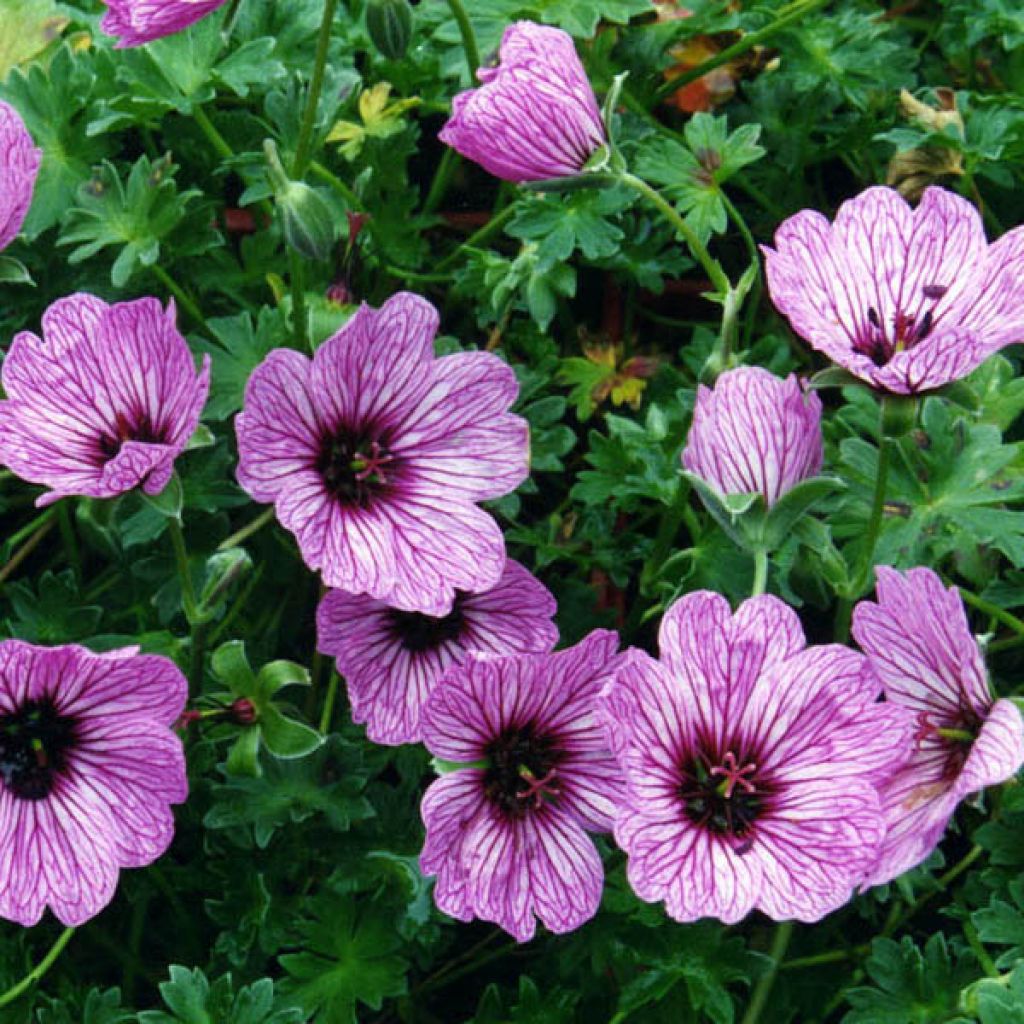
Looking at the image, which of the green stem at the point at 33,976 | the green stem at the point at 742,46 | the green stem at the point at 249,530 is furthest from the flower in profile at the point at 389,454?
the green stem at the point at 742,46

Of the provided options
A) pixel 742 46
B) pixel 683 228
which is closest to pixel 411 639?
pixel 683 228

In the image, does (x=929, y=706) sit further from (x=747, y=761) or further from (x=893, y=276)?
(x=893, y=276)

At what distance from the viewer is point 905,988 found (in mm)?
1607

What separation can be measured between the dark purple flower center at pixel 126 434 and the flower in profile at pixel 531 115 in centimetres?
34

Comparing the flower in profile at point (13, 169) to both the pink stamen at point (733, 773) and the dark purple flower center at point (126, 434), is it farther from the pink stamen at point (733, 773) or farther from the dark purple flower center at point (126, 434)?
the pink stamen at point (733, 773)

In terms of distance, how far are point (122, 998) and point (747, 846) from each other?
0.64 metres

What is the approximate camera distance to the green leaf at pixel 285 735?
1493mm

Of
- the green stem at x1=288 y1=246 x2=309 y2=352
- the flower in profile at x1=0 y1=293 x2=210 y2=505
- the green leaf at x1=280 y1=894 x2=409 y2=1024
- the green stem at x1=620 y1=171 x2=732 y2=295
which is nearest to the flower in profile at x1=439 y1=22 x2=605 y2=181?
the green stem at x1=620 y1=171 x2=732 y2=295

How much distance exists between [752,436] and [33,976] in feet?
2.42

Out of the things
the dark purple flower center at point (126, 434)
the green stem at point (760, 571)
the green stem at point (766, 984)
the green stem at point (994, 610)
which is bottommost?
the green stem at point (766, 984)

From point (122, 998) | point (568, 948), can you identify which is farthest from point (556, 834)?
point (122, 998)

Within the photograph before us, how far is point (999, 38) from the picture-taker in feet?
7.13

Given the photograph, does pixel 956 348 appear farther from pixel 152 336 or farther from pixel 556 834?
pixel 152 336

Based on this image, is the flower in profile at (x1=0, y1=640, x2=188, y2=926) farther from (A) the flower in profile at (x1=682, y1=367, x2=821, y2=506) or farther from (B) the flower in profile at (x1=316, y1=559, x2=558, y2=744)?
(A) the flower in profile at (x1=682, y1=367, x2=821, y2=506)
